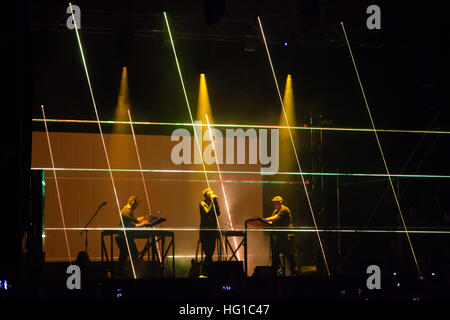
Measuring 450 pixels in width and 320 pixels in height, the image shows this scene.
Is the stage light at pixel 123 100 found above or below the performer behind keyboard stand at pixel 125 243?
above

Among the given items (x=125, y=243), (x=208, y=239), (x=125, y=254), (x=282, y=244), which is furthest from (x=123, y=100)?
(x=282, y=244)

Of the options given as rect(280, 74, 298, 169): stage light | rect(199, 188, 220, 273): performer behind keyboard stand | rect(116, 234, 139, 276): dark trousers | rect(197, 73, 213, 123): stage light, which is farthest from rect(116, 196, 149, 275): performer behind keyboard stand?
rect(280, 74, 298, 169): stage light

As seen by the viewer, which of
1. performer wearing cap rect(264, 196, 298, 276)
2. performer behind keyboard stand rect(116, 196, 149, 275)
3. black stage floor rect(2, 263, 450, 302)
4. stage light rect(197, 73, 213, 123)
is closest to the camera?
black stage floor rect(2, 263, 450, 302)

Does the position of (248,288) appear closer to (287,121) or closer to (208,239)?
(208,239)

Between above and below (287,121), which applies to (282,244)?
below

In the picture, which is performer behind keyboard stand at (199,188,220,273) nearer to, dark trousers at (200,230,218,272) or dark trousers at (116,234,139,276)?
dark trousers at (200,230,218,272)

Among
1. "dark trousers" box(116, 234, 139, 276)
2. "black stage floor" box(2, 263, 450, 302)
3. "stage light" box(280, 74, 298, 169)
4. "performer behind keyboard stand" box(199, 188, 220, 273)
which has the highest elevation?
"stage light" box(280, 74, 298, 169)

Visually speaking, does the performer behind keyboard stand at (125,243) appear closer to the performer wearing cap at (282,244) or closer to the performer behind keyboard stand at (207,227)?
the performer behind keyboard stand at (207,227)

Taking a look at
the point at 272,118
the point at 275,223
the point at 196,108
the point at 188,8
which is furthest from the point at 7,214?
the point at 272,118

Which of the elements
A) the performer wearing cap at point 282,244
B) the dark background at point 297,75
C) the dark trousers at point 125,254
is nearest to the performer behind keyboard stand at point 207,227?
the performer wearing cap at point 282,244

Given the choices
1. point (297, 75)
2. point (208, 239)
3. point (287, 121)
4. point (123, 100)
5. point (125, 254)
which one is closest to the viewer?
point (125, 254)

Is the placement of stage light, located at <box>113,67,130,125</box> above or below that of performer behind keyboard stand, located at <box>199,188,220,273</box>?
above
